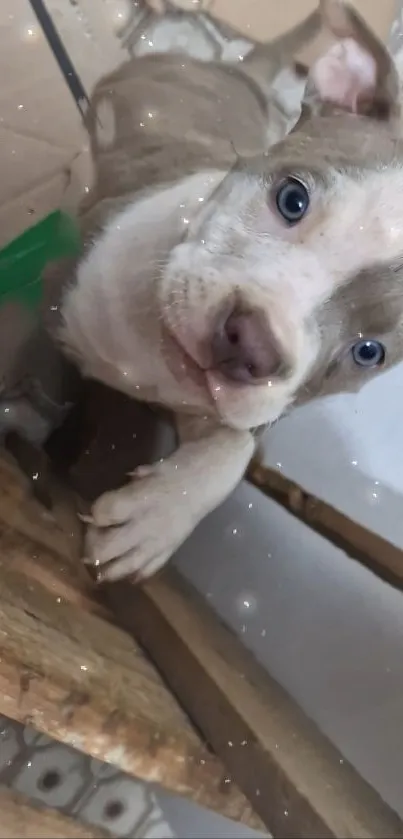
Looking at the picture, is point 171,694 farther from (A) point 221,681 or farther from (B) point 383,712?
(B) point 383,712

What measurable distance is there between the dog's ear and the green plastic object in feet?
1.73

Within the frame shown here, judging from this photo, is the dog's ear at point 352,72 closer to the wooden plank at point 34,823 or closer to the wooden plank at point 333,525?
the wooden plank at point 333,525

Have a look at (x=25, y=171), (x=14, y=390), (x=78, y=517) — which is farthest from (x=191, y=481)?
(x=25, y=171)

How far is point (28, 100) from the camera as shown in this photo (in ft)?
7.22

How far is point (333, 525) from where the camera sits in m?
1.64

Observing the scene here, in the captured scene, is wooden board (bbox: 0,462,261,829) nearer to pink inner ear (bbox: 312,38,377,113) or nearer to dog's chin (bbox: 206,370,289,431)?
dog's chin (bbox: 206,370,289,431)

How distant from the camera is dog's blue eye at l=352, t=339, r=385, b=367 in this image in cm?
153

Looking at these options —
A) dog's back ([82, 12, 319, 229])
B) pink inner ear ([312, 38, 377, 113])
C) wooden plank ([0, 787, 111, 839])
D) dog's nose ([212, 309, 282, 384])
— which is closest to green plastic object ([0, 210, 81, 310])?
dog's back ([82, 12, 319, 229])

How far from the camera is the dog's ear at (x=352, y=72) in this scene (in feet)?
4.94

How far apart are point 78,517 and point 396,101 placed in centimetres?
88

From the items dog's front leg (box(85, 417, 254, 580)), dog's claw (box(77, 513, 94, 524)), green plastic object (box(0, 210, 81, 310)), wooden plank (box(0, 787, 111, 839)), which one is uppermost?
green plastic object (box(0, 210, 81, 310))

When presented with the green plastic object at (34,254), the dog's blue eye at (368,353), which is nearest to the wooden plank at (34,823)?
the dog's blue eye at (368,353)

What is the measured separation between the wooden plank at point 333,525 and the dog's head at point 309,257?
0.24 metres

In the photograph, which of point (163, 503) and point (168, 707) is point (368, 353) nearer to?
point (163, 503)
